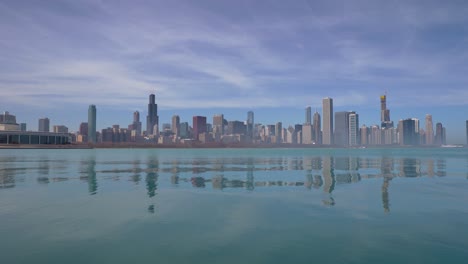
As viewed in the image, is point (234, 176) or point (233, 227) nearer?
point (233, 227)

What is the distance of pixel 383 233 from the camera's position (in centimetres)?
2084

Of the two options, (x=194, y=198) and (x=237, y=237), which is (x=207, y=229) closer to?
(x=237, y=237)

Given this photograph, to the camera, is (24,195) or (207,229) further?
(24,195)

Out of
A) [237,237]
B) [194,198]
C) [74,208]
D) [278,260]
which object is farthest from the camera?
[194,198]

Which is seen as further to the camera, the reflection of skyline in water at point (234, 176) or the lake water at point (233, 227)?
the reflection of skyline in water at point (234, 176)

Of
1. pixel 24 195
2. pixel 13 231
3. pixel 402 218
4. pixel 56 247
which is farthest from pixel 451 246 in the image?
pixel 24 195

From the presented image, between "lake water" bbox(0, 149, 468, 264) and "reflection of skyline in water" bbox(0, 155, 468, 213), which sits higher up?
"lake water" bbox(0, 149, 468, 264)

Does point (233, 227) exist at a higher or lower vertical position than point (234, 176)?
higher

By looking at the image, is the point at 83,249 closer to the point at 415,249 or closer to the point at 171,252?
the point at 171,252

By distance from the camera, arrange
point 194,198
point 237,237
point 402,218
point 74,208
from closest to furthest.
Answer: point 237,237, point 402,218, point 74,208, point 194,198

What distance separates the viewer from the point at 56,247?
58.9ft

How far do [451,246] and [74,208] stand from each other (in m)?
27.5

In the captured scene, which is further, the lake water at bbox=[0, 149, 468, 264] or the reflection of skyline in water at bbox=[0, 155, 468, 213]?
the reflection of skyline in water at bbox=[0, 155, 468, 213]

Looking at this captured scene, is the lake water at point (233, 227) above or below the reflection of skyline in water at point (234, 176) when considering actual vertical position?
above
